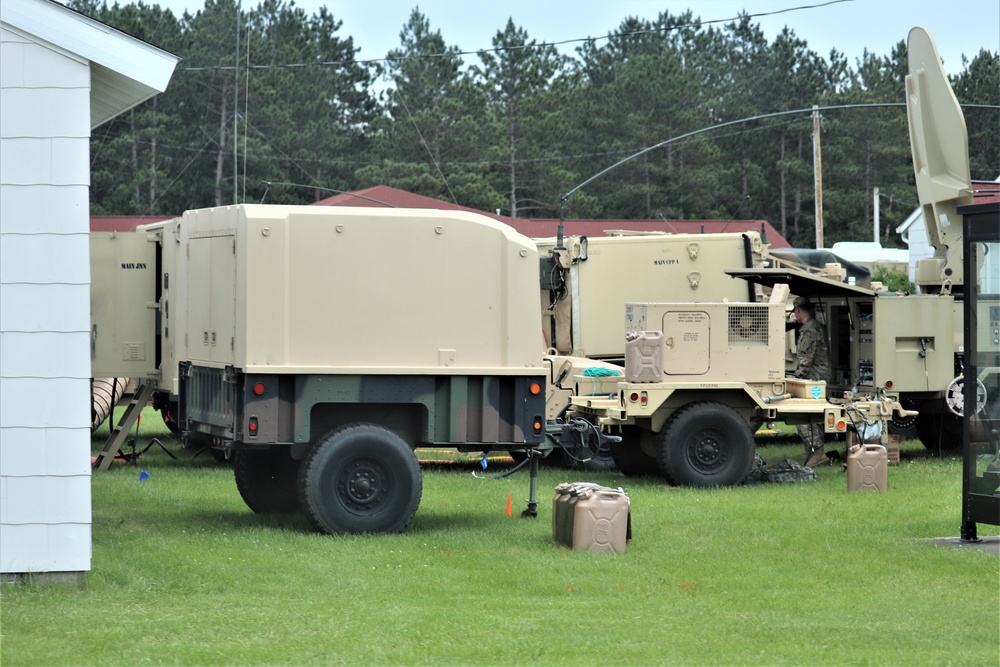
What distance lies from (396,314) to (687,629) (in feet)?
14.7

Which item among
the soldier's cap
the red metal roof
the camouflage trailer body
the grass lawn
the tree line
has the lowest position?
the grass lawn

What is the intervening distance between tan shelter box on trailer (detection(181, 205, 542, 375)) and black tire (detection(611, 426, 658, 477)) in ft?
15.4

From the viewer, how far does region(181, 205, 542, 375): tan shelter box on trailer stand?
11.5 meters

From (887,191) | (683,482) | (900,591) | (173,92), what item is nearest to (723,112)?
(887,191)

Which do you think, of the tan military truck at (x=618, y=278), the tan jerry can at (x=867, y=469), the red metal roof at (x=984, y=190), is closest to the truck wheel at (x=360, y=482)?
the tan jerry can at (x=867, y=469)

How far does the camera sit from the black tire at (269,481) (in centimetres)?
1291

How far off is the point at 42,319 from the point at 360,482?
340 cm

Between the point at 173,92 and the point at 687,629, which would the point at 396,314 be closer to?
the point at 687,629

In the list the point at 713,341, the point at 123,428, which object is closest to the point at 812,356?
the point at 713,341

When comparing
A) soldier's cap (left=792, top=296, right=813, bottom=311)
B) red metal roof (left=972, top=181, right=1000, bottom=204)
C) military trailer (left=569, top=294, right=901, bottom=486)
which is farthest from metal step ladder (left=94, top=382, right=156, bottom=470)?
red metal roof (left=972, top=181, right=1000, bottom=204)

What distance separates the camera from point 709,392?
51.5 ft

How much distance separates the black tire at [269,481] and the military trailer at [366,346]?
0.58 meters

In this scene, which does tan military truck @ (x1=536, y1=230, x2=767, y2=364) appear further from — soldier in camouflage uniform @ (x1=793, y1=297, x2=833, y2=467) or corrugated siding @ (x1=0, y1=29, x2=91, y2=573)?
corrugated siding @ (x1=0, y1=29, x2=91, y2=573)

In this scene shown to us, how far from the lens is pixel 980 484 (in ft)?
36.1
